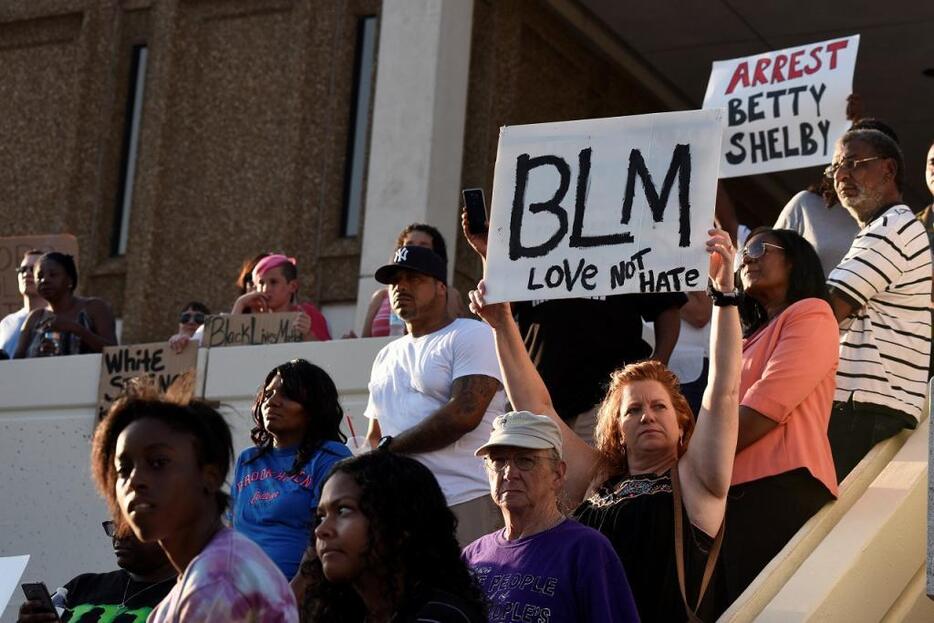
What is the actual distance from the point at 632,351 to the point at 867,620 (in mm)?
1744

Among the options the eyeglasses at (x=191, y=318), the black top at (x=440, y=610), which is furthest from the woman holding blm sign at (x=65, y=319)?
the black top at (x=440, y=610)

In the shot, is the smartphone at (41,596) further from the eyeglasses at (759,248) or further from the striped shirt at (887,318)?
the striped shirt at (887,318)

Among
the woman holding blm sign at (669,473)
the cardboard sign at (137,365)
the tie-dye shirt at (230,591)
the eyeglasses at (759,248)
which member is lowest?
the tie-dye shirt at (230,591)

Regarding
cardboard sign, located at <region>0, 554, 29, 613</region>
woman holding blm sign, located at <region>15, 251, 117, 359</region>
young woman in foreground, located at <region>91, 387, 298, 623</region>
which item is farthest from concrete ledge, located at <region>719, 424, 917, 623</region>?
woman holding blm sign, located at <region>15, 251, 117, 359</region>

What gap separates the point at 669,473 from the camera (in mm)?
5391

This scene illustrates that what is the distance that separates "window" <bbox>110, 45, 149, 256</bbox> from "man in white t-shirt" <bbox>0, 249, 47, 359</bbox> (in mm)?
3282

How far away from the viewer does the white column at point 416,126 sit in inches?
492

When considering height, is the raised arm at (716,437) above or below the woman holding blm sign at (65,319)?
below

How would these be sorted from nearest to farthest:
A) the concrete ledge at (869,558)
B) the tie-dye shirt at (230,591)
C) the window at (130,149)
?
the tie-dye shirt at (230,591) → the concrete ledge at (869,558) → the window at (130,149)

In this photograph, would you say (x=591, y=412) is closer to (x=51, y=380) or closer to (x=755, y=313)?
(x=755, y=313)

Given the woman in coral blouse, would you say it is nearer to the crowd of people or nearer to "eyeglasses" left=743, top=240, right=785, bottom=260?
the crowd of people

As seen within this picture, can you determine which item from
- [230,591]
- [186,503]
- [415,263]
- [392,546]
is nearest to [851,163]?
[415,263]

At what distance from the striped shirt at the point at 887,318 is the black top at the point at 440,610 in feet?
8.44

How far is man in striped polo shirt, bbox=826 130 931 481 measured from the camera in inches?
251
